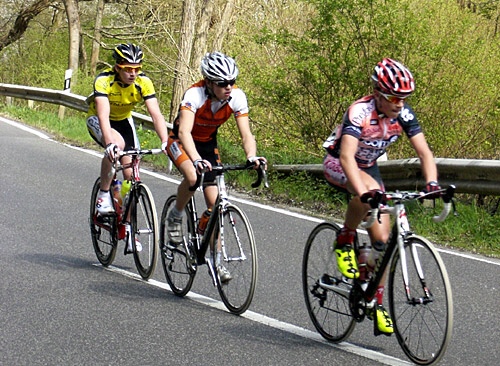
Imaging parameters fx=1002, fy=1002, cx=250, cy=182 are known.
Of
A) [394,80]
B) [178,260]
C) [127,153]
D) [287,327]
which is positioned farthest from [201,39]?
[394,80]

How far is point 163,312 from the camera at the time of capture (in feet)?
24.1

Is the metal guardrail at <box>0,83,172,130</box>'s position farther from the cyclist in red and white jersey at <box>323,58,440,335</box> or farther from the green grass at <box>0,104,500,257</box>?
the cyclist in red and white jersey at <box>323,58,440,335</box>

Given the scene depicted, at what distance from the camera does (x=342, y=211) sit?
11.9 metres

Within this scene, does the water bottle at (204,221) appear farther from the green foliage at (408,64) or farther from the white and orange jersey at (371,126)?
the green foliage at (408,64)

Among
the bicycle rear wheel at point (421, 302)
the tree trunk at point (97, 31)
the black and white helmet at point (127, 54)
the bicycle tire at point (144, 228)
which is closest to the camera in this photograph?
the bicycle rear wheel at point (421, 302)

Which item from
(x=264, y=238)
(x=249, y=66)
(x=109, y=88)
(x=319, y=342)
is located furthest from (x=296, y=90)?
(x=319, y=342)

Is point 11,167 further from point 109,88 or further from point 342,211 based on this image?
point 109,88

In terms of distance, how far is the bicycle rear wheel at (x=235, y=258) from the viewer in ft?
23.6

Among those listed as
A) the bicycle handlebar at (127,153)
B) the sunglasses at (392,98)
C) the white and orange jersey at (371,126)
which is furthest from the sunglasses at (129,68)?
the sunglasses at (392,98)

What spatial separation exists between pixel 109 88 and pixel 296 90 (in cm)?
680

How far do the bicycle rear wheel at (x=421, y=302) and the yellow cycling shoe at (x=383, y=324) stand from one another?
0.07 meters

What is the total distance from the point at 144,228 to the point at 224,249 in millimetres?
1278

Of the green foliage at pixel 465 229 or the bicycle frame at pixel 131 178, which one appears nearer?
the bicycle frame at pixel 131 178

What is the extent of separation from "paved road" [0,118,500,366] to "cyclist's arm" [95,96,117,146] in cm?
119
